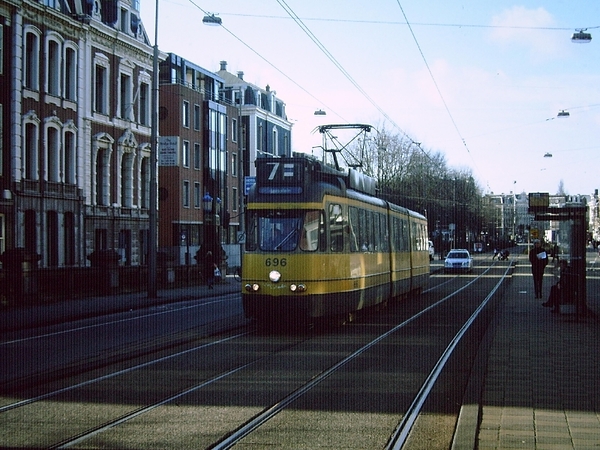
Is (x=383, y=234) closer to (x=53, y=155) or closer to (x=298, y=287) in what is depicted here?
(x=298, y=287)

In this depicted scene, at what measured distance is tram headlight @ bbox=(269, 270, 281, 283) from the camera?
55.0 ft

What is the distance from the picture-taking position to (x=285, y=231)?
56.2 feet

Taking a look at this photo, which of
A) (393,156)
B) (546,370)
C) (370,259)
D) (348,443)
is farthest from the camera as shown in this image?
(393,156)

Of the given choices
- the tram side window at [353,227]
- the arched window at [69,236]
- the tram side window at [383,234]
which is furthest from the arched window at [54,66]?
the tram side window at [353,227]

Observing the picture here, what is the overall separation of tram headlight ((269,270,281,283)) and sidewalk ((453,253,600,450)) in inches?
160

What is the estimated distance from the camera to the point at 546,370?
11.7m

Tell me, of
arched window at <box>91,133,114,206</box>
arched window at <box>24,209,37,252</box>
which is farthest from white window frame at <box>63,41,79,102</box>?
arched window at <box>24,209,37,252</box>

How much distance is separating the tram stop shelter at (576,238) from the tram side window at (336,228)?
16.2 ft

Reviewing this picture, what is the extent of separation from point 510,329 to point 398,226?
884 cm

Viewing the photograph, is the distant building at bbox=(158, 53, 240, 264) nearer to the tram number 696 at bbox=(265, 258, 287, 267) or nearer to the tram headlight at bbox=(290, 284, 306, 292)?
the tram number 696 at bbox=(265, 258, 287, 267)

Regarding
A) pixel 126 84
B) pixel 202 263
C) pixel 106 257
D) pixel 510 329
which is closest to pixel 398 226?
pixel 510 329

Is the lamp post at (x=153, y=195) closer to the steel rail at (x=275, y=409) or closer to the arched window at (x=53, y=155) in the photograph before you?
the arched window at (x=53, y=155)

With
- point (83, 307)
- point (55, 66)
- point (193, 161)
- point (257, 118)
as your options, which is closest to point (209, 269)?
point (55, 66)

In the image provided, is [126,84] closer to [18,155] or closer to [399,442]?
[18,155]
